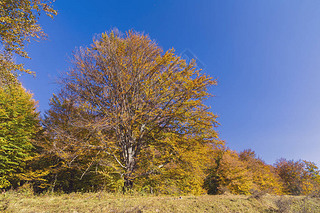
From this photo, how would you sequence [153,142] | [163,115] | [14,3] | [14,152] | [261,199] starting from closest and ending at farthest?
[14,3] → [261,199] → [163,115] → [153,142] → [14,152]

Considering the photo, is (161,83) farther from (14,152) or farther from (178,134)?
(14,152)

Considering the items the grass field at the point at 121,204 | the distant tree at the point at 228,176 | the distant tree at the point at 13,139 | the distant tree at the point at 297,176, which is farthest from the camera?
the distant tree at the point at 297,176

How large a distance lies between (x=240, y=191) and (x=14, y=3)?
25495mm

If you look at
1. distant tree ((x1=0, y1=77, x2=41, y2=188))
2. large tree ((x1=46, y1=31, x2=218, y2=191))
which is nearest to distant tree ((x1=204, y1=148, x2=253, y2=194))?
large tree ((x1=46, y1=31, x2=218, y2=191))

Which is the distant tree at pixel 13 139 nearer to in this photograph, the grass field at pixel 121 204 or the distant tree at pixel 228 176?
the grass field at pixel 121 204

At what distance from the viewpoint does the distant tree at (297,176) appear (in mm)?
31308

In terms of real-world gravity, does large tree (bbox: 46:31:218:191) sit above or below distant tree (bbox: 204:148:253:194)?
above

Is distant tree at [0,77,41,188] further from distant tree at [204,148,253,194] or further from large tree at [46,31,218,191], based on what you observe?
distant tree at [204,148,253,194]

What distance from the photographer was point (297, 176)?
117ft

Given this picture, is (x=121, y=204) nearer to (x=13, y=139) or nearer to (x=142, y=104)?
(x=142, y=104)

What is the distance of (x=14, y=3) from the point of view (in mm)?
5938

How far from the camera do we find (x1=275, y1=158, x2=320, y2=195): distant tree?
3131cm

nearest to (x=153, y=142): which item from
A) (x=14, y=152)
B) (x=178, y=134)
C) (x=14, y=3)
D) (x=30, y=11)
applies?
(x=178, y=134)

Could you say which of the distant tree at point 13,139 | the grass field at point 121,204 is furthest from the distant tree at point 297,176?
the distant tree at point 13,139
